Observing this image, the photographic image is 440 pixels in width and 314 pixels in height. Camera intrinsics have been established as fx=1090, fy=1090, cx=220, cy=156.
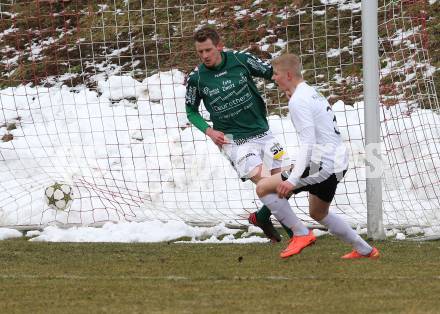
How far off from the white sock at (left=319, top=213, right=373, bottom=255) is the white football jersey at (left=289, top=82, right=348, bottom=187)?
0.31m

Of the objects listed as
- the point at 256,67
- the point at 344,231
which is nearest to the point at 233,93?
the point at 256,67

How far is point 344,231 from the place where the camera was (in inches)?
284

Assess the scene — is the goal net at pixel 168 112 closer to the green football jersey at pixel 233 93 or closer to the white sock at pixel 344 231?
the green football jersey at pixel 233 93

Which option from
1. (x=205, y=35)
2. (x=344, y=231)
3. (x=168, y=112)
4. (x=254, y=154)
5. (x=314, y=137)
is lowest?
(x=344, y=231)

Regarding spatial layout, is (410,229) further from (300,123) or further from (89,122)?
(89,122)

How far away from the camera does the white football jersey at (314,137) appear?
22.8 ft

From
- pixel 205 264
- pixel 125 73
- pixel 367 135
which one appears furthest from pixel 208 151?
pixel 205 264

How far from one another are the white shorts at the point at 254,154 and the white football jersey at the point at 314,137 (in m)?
1.18

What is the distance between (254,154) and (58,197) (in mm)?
2555

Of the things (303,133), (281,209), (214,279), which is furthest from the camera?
(281,209)

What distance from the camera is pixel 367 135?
8508 millimetres

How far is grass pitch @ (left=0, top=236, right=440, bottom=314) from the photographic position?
219 inches

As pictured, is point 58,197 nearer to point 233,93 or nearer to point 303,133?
point 233,93

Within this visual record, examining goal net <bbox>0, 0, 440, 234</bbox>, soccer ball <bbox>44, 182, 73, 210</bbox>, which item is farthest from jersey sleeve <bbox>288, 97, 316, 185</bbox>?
soccer ball <bbox>44, 182, 73, 210</bbox>
